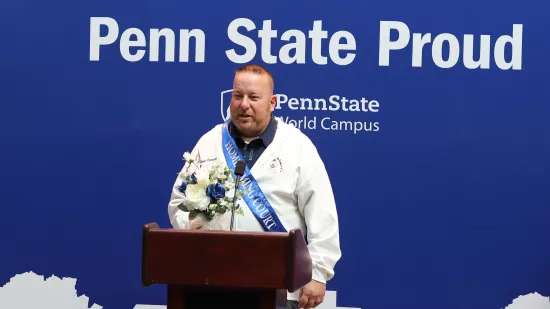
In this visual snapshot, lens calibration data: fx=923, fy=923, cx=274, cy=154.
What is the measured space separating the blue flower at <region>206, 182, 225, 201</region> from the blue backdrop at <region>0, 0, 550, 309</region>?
5.03 feet

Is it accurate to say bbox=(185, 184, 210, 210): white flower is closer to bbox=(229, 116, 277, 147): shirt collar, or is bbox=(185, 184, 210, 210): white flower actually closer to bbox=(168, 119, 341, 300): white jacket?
bbox=(168, 119, 341, 300): white jacket

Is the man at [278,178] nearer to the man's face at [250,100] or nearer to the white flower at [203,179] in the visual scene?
the man's face at [250,100]

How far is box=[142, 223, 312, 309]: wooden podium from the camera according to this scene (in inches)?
104

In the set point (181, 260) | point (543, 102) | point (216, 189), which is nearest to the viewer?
point (181, 260)

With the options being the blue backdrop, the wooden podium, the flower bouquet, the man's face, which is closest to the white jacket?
the man's face

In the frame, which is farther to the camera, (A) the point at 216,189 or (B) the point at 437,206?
(B) the point at 437,206

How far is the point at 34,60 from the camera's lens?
4.44 metres

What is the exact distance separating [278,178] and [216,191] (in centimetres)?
53

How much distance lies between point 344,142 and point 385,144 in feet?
0.63

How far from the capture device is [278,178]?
3354mm

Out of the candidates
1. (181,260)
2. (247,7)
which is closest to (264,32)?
(247,7)

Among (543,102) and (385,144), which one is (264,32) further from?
(543,102)

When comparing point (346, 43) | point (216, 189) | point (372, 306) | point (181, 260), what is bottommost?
point (372, 306)

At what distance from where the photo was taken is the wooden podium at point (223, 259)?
2.65 m
